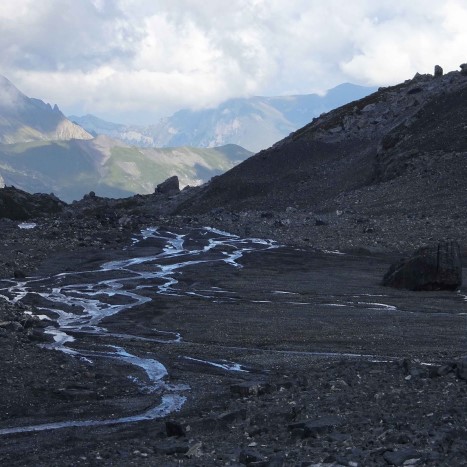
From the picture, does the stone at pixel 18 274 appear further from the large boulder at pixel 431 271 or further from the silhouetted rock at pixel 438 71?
the silhouetted rock at pixel 438 71

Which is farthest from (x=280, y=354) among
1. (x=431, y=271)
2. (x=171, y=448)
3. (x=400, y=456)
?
(x=431, y=271)

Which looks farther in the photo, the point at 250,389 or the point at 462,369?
the point at 250,389

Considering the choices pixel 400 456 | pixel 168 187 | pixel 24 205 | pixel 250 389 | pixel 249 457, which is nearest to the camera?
pixel 400 456

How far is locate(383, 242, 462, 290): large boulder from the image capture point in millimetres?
44438

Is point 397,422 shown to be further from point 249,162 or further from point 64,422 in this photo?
point 249,162

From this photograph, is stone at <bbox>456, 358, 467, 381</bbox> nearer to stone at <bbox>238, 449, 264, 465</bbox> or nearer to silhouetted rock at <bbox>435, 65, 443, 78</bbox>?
stone at <bbox>238, 449, 264, 465</bbox>

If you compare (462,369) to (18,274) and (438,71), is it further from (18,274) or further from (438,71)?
(438,71)

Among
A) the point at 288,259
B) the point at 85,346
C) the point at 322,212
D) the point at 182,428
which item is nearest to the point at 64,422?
the point at 182,428

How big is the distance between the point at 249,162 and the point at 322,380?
10798 centimetres

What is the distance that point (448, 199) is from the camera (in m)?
80.6

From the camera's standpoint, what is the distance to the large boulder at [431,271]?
44438 millimetres

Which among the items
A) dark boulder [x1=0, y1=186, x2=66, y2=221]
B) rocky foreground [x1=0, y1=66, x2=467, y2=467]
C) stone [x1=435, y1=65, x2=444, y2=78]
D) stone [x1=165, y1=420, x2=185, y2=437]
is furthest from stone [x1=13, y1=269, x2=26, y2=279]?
stone [x1=435, y1=65, x2=444, y2=78]

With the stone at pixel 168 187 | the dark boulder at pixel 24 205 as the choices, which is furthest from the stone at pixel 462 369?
the stone at pixel 168 187

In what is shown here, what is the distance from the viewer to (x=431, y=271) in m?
44.6
